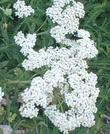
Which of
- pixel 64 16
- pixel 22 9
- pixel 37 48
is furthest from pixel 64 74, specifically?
pixel 22 9

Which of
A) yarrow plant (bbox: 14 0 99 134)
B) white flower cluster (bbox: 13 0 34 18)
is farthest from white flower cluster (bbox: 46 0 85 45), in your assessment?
white flower cluster (bbox: 13 0 34 18)

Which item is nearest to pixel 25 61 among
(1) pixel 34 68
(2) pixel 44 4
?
(1) pixel 34 68

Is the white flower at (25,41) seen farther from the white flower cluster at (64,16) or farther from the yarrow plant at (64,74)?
the white flower cluster at (64,16)

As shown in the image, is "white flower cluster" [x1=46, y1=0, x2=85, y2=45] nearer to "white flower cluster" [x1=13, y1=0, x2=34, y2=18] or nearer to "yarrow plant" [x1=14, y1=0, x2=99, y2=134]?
"yarrow plant" [x1=14, y1=0, x2=99, y2=134]

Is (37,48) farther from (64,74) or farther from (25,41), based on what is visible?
(64,74)

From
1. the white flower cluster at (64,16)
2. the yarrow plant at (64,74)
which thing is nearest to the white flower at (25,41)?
the yarrow plant at (64,74)

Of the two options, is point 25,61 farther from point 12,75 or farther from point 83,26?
point 83,26
